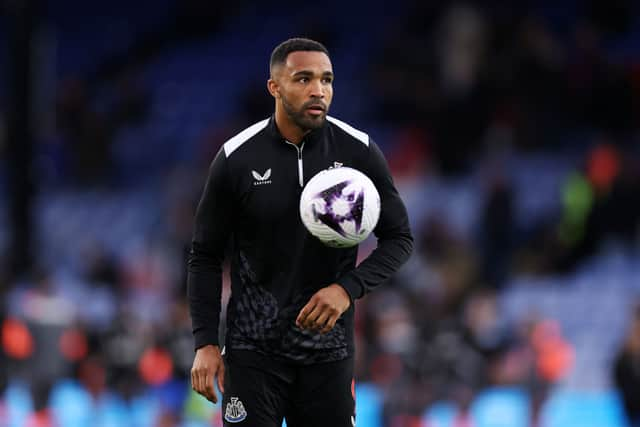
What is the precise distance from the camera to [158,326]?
11781 millimetres

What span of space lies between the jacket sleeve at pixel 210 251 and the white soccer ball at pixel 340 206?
31 centimetres

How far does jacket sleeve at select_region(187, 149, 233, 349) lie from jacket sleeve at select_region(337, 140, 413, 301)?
504mm

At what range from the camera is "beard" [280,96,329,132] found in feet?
14.2

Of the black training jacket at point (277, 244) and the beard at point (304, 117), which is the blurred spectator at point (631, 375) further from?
the beard at point (304, 117)

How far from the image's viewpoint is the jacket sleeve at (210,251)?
4.38 metres

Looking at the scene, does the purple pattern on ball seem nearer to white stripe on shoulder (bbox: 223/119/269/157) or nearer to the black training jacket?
the black training jacket

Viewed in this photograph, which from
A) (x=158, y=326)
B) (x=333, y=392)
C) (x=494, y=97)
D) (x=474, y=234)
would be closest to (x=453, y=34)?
(x=494, y=97)

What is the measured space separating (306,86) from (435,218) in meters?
9.12

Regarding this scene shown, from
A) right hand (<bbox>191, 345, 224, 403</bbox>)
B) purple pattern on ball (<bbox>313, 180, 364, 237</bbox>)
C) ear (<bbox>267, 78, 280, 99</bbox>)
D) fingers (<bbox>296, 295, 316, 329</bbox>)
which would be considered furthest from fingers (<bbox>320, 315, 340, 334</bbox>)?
ear (<bbox>267, 78, 280, 99</bbox>)

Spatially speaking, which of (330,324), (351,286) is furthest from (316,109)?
(330,324)

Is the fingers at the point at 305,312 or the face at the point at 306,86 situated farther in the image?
the face at the point at 306,86

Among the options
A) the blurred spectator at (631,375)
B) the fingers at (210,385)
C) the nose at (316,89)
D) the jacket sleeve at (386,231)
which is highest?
the nose at (316,89)

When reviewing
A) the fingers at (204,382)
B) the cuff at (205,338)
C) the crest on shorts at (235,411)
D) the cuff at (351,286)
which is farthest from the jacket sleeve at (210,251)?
the cuff at (351,286)

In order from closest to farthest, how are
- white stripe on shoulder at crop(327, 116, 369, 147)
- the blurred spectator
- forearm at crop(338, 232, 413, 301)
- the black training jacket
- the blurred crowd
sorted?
forearm at crop(338, 232, 413, 301)
the black training jacket
white stripe on shoulder at crop(327, 116, 369, 147)
the blurred spectator
the blurred crowd
